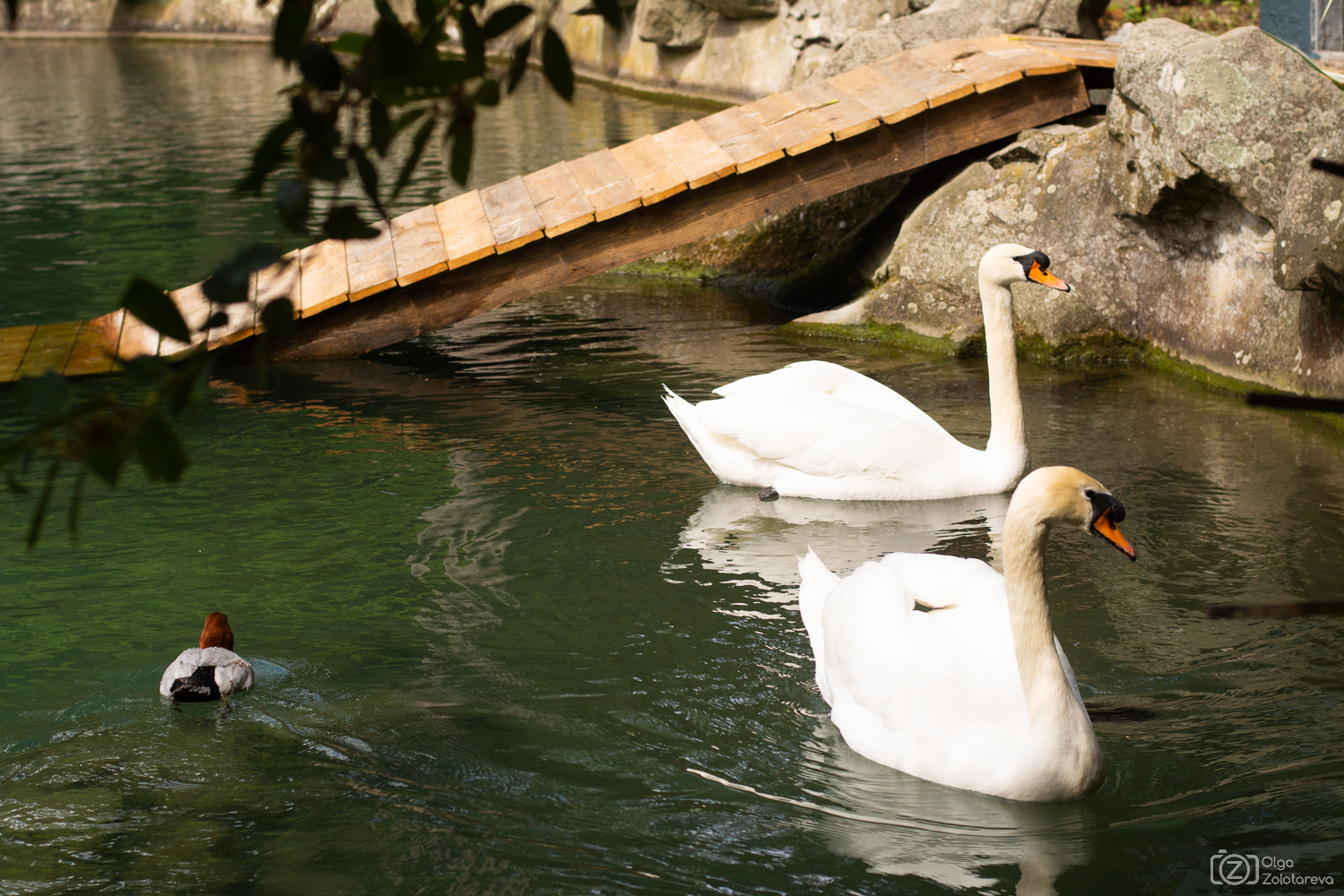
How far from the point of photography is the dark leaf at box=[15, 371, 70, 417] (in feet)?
4.81

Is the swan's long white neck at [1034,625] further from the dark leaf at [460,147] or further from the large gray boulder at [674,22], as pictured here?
the large gray boulder at [674,22]

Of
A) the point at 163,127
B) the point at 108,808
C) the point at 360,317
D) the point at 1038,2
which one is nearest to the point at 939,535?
the point at 108,808

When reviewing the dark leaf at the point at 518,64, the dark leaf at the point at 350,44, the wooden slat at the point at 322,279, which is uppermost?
the dark leaf at the point at 350,44

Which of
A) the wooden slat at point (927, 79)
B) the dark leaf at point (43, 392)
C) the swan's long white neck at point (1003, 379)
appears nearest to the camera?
the dark leaf at point (43, 392)

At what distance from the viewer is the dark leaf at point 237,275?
1495mm

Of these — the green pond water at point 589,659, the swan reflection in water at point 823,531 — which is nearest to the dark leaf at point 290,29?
the green pond water at point 589,659

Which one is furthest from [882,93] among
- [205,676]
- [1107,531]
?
[205,676]

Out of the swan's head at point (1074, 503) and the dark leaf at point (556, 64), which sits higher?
the dark leaf at point (556, 64)

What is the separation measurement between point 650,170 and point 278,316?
6.80 m

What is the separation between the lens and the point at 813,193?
8.41 m

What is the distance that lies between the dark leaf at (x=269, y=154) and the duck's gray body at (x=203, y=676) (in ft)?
8.71

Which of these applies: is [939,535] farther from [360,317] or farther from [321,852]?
[360,317]

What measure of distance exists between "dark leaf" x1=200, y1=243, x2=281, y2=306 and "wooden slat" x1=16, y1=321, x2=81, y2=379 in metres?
6.60

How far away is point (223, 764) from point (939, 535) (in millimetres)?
3030
